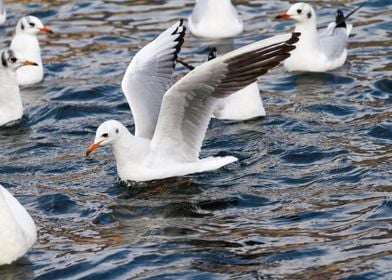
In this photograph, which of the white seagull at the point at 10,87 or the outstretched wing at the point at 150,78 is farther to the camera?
the white seagull at the point at 10,87

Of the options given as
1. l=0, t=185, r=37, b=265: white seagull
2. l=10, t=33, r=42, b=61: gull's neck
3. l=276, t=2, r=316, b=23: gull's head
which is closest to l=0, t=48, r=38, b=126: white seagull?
l=10, t=33, r=42, b=61: gull's neck

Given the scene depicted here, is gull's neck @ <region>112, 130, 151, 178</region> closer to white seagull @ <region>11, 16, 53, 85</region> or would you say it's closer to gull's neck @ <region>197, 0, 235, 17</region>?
white seagull @ <region>11, 16, 53, 85</region>

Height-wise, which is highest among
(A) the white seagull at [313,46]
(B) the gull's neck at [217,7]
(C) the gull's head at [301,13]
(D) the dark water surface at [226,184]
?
(C) the gull's head at [301,13]

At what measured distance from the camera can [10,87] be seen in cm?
1303

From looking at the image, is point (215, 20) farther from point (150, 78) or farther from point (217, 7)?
point (150, 78)

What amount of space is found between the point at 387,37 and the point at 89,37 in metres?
4.25

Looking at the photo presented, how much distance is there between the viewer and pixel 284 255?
8.30 metres

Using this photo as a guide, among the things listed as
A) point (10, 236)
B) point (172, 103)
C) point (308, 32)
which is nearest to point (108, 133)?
point (172, 103)

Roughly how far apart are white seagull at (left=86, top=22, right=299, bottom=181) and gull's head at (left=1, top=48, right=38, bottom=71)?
6.58ft

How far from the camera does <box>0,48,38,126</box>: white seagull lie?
1278cm

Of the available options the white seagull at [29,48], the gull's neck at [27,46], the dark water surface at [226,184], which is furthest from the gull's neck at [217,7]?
the gull's neck at [27,46]

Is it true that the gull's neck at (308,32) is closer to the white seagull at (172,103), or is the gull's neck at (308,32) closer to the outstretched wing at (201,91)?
the white seagull at (172,103)

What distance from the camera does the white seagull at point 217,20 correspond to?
51.9 feet

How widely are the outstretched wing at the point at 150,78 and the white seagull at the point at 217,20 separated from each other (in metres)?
4.10
